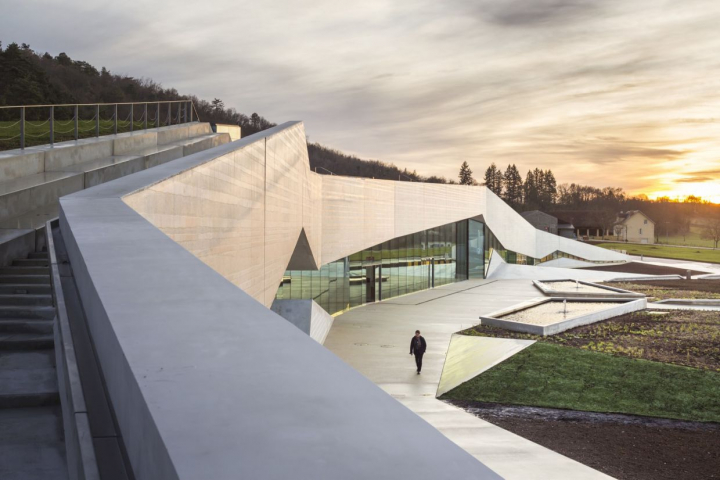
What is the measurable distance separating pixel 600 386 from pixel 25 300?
46.4ft

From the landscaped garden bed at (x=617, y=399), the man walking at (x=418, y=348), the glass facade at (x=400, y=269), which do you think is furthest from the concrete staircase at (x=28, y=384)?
the glass facade at (x=400, y=269)

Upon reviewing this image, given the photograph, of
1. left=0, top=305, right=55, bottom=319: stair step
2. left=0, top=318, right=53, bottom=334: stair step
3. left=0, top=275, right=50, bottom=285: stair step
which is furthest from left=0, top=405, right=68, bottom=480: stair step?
left=0, top=275, right=50, bottom=285: stair step

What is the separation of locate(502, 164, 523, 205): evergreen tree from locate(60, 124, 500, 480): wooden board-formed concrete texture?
148518mm

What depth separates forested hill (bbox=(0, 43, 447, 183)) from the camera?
74.0ft

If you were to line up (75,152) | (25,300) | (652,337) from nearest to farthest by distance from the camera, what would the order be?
(25,300) < (75,152) < (652,337)

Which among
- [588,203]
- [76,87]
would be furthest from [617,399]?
[588,203]

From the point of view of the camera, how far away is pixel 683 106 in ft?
154

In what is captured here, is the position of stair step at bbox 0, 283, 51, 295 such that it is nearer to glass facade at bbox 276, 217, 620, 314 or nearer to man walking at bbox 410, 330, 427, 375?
man walking at bbox 410, 330, 427, 375

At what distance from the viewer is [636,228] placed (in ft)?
397

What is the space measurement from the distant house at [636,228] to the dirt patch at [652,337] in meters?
102

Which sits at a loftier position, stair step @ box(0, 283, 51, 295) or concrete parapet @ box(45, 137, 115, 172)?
concrete parapet @ box(45, 137, 115, 172)

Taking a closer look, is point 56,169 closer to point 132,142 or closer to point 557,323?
point 132,142

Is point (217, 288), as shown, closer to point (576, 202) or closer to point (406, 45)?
point (406, 45)

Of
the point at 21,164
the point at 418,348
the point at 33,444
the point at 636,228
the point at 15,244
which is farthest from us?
the point at 636,228
